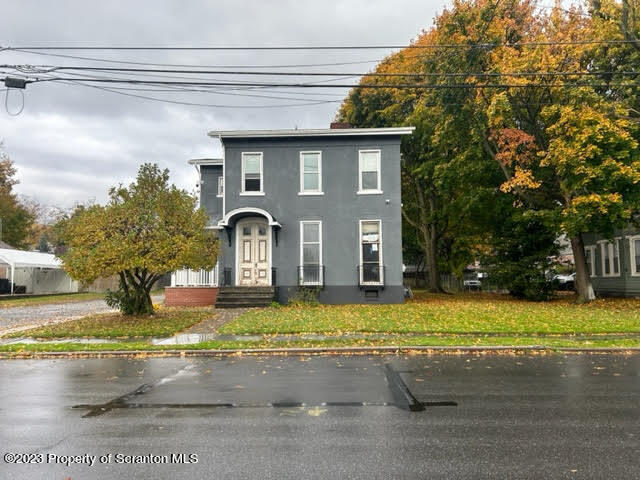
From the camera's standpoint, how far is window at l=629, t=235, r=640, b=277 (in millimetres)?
24172

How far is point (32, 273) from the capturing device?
1444 inches

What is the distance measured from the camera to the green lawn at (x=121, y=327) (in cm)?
1259

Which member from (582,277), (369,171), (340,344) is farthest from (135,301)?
(582,277)

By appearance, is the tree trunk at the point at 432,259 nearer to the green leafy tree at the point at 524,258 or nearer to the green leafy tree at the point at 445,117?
the green leafy tree at the point at 445,117

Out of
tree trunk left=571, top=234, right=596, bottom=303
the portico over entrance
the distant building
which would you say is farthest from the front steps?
the distant building

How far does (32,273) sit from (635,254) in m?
40.6

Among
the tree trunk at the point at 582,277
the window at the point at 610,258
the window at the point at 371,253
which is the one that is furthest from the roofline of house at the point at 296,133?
the window at the point at 610,258

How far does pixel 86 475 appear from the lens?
4.13 meters

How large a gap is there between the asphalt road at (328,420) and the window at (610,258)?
19.6m

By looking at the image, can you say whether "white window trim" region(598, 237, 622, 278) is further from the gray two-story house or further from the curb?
the curb

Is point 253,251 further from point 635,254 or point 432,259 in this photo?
point 635,254

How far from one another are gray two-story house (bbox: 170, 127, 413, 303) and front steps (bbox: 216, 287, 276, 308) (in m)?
0.56

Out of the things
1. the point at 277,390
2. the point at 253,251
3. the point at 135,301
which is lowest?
the point at 277,390

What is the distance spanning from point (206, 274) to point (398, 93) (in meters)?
15.1
